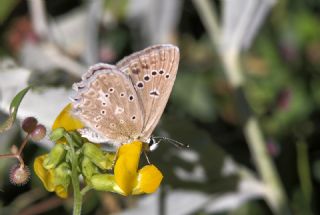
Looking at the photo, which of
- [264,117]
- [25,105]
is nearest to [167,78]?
[25,105]

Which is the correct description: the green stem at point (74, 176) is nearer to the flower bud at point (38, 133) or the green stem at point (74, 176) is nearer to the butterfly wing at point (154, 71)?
the flower bud at point (38, 133)

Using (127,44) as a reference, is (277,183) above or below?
below

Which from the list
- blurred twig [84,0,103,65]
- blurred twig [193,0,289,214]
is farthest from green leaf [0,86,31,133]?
blurred twig [84,0,103,65]

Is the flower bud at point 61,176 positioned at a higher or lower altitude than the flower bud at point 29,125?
lower

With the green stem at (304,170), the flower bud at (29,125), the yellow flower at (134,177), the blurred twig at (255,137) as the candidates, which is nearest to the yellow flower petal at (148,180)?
the yellow flower at (134,177)

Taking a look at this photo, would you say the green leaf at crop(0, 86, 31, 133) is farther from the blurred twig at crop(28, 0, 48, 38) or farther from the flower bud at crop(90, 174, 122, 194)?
the blurred twig at crop(28, 0, 48, 38)

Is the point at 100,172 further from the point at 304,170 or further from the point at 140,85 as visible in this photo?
the point at 304,170

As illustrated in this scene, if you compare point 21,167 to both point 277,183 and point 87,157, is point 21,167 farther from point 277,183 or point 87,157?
point 277,183

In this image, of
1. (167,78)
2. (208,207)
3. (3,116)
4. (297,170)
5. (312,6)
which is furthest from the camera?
(312,6)
